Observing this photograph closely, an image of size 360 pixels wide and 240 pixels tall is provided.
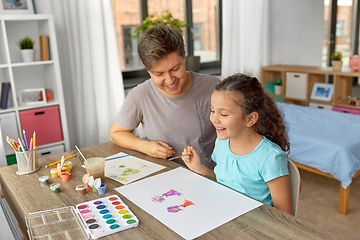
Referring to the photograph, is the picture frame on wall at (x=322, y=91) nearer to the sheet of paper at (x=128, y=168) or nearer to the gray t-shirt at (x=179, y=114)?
the gray t-shirt at (x=179, y=114)

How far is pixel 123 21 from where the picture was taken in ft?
11.9

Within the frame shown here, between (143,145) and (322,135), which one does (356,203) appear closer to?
(322,135)

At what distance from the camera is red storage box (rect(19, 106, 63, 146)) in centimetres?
268

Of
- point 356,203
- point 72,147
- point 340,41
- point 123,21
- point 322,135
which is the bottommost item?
point 356,203

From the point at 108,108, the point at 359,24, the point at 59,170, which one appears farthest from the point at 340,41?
the point at 59,170

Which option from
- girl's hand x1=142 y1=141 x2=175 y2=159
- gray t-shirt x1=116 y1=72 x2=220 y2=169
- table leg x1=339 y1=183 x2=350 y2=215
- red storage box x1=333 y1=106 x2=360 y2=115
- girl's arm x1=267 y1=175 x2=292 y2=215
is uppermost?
gray t-shirt x1=116 y1=72 x2=220 y2=169

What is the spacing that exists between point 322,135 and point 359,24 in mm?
3056

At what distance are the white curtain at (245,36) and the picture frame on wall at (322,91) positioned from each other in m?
0.75

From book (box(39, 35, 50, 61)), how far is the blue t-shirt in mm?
2079

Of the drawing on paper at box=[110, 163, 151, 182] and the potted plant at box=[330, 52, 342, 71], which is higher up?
the potted plant at box=[330, 52, 342, 71]

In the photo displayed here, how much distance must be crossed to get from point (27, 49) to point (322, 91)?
3066 millimetres

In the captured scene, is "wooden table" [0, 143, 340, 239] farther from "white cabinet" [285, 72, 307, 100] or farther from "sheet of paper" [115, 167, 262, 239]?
"white cabinet" [285, 72, 307, 100]


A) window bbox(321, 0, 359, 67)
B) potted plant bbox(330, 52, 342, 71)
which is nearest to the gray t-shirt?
potted plant bbox(330, 52, 342, 71)

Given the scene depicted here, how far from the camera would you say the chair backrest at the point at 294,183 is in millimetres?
1114
